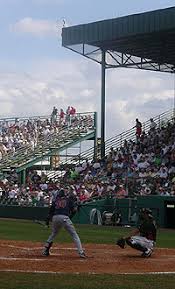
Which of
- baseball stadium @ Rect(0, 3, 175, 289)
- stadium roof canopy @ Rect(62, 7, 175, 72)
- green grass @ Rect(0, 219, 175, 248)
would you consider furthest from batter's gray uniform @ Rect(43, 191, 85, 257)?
stadium roof canopy @ Rect(62, 7, 175, 72)

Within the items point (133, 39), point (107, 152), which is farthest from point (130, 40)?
point (107, 152)

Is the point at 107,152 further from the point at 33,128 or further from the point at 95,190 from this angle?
the point at 95,190

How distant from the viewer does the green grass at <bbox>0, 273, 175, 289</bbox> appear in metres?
9.78

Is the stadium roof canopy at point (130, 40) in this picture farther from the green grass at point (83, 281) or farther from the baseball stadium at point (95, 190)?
the green grass at point (83, 281)

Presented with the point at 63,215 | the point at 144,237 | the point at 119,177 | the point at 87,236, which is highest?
the point at 119,177

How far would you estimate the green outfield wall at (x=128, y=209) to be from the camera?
1057 inches

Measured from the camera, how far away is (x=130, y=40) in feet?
121

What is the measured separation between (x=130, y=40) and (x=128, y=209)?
493 inches

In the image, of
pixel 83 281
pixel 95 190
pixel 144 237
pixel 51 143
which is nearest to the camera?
pixel 83 281

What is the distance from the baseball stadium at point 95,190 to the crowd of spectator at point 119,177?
0.07 metres

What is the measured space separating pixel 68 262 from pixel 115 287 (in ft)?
11.4

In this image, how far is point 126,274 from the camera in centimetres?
1155

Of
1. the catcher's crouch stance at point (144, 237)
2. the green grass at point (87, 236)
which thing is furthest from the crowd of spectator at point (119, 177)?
the catcher's crouch stance at point (144, 237)

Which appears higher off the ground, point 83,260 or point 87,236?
point 83,260
